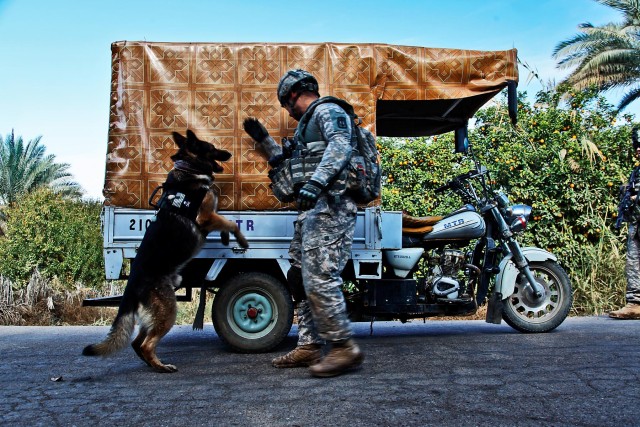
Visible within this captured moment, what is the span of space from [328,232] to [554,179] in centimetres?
549

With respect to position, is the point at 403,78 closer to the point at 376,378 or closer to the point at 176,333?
the point at 376,378

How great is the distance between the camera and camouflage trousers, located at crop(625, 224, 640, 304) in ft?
24.4

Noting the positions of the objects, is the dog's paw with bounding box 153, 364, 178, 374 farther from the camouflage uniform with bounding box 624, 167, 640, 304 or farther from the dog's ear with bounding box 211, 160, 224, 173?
the camouflage uniform with bounding box 624, 167, 640, 304

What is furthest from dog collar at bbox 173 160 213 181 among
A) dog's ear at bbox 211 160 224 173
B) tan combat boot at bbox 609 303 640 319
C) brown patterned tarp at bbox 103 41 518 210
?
tan combat boot at bbox 609 303 640 319

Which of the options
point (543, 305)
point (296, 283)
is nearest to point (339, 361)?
point (296, 283)

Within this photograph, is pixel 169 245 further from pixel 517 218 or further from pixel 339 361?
pixel 517 218

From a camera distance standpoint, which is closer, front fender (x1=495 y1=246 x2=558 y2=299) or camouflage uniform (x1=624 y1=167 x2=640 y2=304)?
front fender (x1=495 y1=246 x2=558 y2=299)

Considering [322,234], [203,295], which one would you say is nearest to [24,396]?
[203,295]

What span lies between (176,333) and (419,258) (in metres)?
2.83

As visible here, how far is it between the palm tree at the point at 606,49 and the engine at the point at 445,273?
42.0 feet

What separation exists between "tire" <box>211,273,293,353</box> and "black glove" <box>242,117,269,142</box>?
1116mm

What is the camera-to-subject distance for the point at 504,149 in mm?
8828

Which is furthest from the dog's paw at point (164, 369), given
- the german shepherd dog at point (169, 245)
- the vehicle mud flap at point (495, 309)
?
the vehicle mud flap at point (495, 309)

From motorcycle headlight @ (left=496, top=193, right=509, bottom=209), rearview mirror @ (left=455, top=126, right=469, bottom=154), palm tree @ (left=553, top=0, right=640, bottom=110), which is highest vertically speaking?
palm tree @ (left=553, top=0, right=640, bottom=110)
